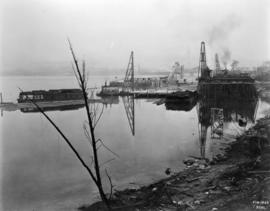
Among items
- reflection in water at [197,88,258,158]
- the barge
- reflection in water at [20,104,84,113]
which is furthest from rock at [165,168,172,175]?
the barge

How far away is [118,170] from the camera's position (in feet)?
38.4

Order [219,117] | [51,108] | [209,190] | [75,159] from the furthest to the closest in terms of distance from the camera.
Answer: [51,108] < [219,117] < [75,159] < [209,190]

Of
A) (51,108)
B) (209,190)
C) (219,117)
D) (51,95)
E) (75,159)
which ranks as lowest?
(75,159)

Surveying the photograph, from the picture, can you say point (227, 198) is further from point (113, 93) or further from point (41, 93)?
point (113, 93)

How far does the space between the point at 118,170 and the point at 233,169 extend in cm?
482

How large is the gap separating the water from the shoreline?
118cm

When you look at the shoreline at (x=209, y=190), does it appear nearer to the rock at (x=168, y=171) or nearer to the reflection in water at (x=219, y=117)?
the rock at (x=168, y=171)

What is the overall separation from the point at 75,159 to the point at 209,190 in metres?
7.57

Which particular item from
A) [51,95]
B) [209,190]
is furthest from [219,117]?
[51,95]

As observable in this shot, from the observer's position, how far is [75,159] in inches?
534

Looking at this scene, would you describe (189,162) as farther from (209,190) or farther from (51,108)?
(51,108)

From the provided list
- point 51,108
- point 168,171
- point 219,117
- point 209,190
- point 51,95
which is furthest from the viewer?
point 51,95

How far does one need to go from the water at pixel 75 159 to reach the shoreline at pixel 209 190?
3.87 ft

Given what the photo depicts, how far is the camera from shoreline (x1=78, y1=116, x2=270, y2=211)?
263 inches
